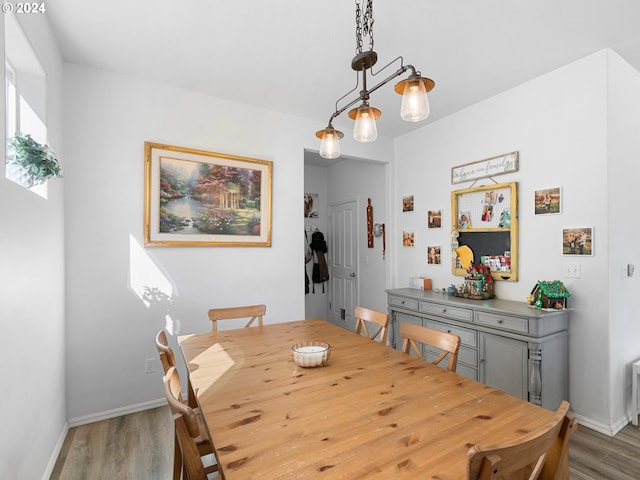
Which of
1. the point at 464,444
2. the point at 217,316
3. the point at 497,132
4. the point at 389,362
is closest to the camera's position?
the point at 464,444

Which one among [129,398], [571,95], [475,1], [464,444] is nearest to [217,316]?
[129,398]

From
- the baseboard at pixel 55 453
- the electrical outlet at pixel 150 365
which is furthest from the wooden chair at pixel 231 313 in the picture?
the baseboard at pixel 55 453

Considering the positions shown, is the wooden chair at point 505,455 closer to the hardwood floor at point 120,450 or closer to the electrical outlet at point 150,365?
the hardwood floor at point 120,450

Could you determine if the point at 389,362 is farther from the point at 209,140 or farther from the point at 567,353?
the point at 209,140

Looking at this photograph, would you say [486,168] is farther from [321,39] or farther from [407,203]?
[321,39]

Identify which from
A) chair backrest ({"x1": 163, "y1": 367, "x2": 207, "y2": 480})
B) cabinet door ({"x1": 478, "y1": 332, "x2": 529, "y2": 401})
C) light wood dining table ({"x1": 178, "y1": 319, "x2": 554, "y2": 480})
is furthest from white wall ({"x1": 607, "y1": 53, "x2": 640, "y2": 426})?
chair backrest ({"x1": 163, "y1": 367, "x2": 207, "y2": 480})

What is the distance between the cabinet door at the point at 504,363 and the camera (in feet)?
7.73

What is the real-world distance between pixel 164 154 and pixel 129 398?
2010 mm

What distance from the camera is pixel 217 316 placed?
7.57 ft

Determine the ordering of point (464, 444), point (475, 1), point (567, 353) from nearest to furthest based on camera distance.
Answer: point (464, 444) → point (475, 1) → point (567, 353)

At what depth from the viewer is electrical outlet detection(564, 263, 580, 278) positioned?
96.7 inches

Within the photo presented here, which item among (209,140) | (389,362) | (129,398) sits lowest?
(129,398)

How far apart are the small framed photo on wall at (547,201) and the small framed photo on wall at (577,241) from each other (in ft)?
0.62

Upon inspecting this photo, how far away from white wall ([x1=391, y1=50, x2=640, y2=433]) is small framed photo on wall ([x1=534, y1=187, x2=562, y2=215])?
4 cm
